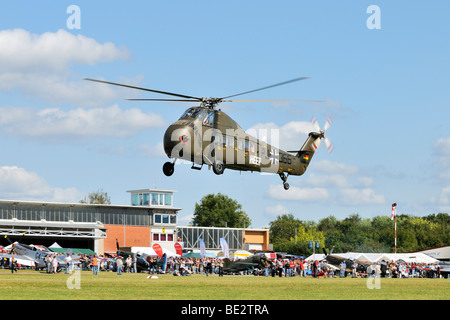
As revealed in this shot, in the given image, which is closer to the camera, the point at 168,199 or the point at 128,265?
the point at 128,265

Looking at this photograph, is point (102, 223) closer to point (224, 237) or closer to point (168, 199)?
point (168, 199)

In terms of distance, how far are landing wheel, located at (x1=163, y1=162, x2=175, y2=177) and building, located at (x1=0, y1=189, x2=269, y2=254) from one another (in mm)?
64156

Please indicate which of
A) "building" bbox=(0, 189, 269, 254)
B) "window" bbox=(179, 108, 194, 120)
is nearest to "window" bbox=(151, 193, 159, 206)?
"building" bbox=(0, 189, 269, 254)

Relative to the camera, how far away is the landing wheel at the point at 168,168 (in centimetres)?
3854

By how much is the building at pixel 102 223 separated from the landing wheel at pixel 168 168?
64.2 metres

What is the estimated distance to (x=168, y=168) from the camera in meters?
38.5

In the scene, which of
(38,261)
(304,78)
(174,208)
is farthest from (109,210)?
(304,78)

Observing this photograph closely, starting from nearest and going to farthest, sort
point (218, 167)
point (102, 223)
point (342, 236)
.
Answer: point (218, 167)
point (102, 223)
point (342, 236)

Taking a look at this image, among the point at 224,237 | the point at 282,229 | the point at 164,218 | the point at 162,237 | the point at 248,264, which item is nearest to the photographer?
the point at 248,264

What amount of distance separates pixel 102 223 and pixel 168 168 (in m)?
76.1

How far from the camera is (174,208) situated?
117750mm

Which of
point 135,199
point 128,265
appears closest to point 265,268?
point 128,265
